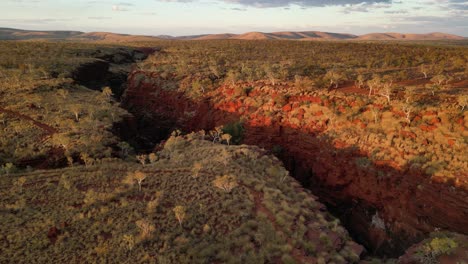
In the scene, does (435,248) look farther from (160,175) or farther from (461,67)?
(461,67)

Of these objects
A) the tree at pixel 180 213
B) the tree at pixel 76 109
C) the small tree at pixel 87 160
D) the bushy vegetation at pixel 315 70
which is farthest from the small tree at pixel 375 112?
the tree at pixel 76 109

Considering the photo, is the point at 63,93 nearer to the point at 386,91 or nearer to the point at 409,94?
the point at 386,91

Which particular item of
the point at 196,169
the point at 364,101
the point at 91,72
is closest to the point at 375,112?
the point at 364,101

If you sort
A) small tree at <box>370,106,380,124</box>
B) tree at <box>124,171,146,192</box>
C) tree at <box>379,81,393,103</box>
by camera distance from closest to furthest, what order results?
tree at <box>124,171,146,192</box>, small tree at <box>370,106,380,124</box>, tree at <box>379,81,393,103</box>

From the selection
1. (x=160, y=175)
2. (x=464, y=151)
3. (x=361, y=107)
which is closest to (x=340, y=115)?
(x=361, y=107)

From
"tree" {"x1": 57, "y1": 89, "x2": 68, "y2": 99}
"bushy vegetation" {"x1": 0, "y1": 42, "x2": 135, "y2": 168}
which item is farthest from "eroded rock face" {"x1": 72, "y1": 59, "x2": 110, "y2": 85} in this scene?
"tree" {"x1": 57, "y1": 89, "x2": 68, "y2": 99}

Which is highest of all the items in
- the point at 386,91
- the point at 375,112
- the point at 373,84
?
the point at 373,84

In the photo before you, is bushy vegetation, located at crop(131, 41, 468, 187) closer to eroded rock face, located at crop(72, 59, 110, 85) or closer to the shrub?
the shrub
